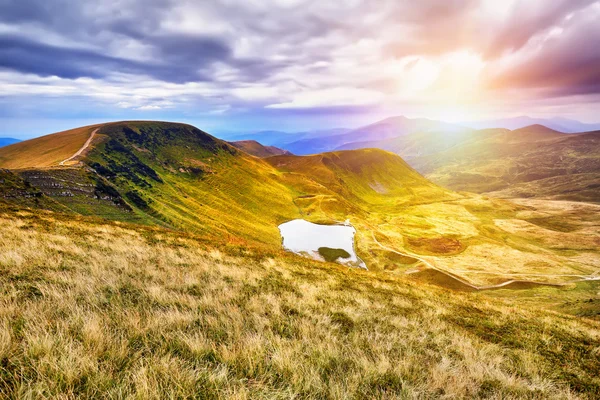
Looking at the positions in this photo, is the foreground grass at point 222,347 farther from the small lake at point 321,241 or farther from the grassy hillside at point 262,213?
the small lake at point 321,241

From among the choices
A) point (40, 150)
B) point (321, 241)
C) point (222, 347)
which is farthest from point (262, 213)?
point (222, 347)

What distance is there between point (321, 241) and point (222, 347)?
112976 mm

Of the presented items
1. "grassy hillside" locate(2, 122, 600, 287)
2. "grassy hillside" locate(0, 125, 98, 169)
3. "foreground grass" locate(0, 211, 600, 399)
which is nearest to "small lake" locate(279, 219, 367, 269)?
"grassy hillside" locate(2, 122, 600, 287)

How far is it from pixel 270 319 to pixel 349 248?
106088 millimetres

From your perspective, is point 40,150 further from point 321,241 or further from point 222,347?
point 222,347

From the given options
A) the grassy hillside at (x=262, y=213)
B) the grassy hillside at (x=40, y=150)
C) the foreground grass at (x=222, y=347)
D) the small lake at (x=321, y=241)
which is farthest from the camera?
the grassy hillside at (x=40, y=150)

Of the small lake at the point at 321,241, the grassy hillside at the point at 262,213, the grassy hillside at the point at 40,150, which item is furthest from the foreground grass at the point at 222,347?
the grassy hillside at the point at 40,150

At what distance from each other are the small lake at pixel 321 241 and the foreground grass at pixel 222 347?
89668 millimetres

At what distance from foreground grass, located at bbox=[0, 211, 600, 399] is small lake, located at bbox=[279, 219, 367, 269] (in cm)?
8967

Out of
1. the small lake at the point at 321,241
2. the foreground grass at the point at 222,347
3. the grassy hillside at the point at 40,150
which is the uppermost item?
the grassy hillside at the point at 40,150

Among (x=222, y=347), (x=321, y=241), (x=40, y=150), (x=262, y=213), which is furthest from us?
(x=262, y=213)

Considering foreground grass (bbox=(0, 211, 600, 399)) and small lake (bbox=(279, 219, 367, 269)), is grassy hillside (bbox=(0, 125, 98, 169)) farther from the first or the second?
foreground grass (bbox=(0, 211, 600, 399))

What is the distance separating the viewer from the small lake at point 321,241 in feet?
327

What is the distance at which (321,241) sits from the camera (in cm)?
11594
